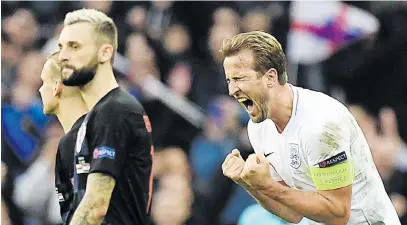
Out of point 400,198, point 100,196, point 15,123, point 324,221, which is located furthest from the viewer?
point 15,123

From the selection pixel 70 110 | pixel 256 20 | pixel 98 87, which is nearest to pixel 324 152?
pixel 98 87

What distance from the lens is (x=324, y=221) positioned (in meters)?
4.45

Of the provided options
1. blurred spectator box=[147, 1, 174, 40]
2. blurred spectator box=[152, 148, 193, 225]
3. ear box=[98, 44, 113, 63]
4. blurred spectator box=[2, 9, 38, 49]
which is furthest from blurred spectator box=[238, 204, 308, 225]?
blurred spectator box=[2, 9, 38, 49]

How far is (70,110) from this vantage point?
542 centimetres

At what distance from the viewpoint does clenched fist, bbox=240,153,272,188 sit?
429 cm

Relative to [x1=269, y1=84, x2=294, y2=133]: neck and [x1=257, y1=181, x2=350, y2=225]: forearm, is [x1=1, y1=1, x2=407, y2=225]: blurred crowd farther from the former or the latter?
[x1=257, y1=181, x2=350, y2=225]: forearm

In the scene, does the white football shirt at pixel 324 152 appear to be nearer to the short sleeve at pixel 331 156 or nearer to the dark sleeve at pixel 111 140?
the short sleeve at pixel 331 156

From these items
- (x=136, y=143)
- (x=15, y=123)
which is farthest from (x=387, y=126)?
(x=136, y=143)

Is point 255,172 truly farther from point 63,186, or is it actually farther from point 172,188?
point 172,188

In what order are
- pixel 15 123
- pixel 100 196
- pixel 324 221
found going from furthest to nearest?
pixel 15 123
pixel 100 196
pixel 324 221

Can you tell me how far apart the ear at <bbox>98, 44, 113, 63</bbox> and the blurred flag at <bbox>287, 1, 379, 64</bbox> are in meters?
3.91

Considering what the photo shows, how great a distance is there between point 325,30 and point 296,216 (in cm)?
466

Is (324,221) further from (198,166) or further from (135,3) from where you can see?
(135,3)

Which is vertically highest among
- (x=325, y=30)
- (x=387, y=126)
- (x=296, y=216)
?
(x=296, y=216)
